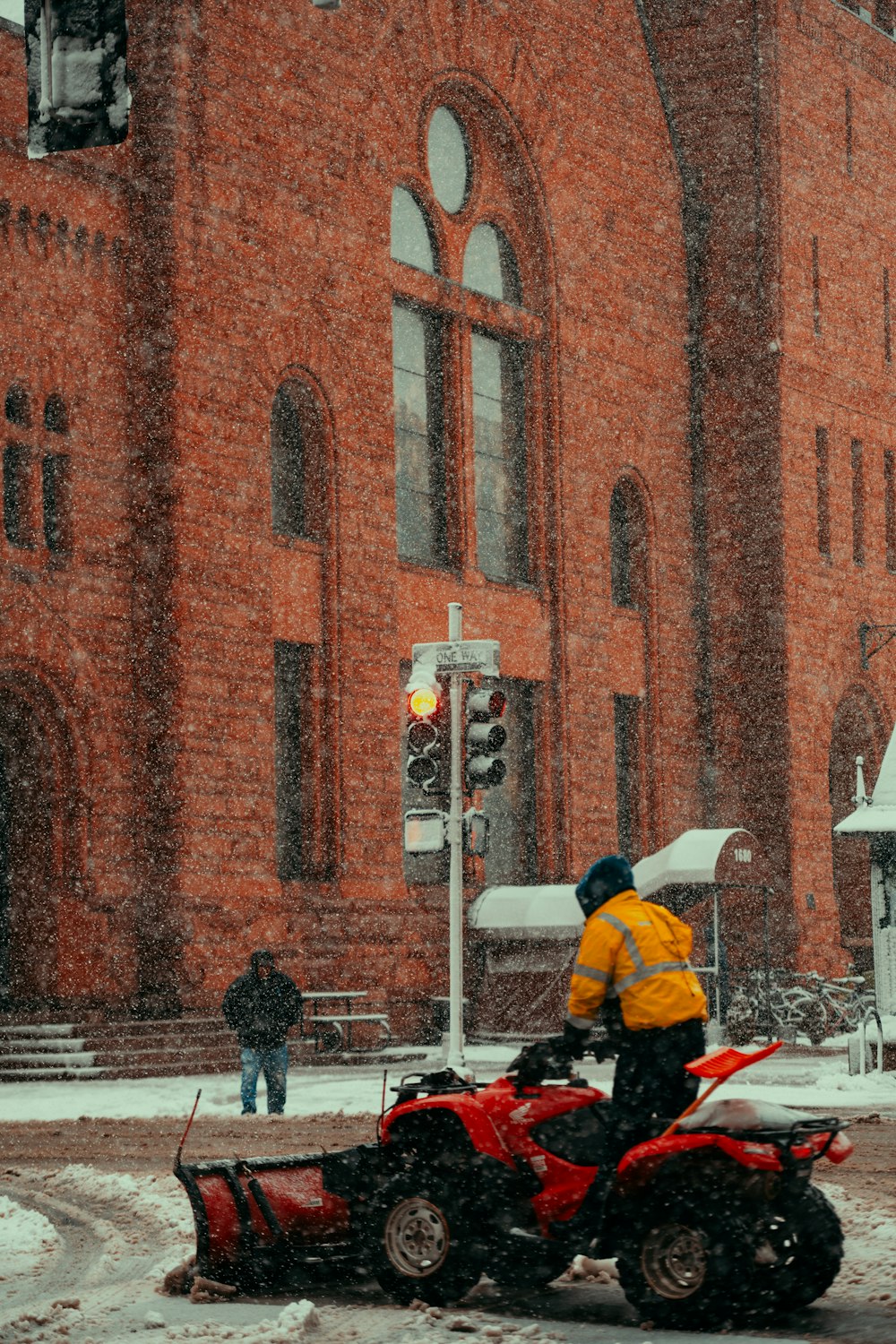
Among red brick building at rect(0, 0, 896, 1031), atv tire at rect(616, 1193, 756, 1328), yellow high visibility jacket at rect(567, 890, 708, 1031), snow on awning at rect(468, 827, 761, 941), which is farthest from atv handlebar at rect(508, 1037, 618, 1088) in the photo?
snow on awning at rect(468, 827, 761, 941)

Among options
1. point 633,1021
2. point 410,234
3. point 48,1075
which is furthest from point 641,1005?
point 410,234

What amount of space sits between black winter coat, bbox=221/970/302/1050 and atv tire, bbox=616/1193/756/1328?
11.1 meters

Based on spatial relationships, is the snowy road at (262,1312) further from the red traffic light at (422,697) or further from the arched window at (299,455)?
the arched window at (299,455)

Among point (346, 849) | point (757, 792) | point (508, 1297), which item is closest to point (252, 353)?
point (346, 849)

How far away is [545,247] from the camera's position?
3591 centimetres

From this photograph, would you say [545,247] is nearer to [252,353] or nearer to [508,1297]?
[252,353]

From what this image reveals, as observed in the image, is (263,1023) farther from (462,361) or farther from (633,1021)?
(462,361)

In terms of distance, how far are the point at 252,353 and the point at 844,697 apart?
16277 mm

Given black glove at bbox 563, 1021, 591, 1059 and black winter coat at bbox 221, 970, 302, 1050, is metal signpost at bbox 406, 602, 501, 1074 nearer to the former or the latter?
black winter coat at bbox 221, 970, 302, 1050

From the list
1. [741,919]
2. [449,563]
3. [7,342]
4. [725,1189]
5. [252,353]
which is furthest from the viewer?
[741,919]

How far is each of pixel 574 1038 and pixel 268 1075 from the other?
11.1m

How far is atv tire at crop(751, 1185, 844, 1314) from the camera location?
877 cm

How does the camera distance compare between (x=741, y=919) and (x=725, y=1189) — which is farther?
(x=741, y=919)

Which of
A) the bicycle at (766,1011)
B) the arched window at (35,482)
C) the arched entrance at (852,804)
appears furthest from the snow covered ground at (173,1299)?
the arched entrance at (852,804)
